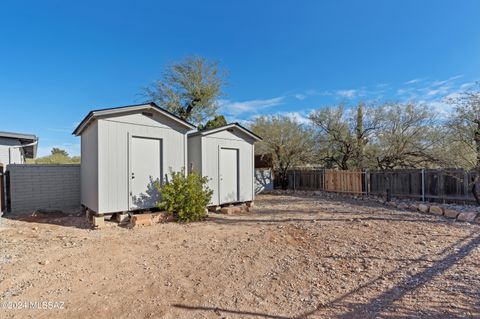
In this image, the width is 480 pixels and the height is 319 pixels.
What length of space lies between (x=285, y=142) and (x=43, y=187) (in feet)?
38.8

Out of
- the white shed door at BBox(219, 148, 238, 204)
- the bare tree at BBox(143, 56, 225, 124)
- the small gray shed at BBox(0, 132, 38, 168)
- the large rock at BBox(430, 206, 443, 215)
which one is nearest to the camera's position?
the large rock at BBox(430, 206, 443, 215)

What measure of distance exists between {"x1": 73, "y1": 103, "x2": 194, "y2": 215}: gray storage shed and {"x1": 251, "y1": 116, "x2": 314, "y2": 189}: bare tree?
8.43 metres

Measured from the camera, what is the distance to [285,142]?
15102 mm

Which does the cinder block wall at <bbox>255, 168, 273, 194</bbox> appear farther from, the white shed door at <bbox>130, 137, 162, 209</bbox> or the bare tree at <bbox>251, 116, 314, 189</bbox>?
the white shed door at <bbox>130, 137, 162, 209</bbox>

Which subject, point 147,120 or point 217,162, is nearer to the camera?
point 147,120

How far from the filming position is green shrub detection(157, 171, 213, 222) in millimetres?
6523

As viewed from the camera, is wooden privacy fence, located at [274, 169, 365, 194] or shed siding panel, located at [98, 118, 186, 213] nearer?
shed siding panel, located at [98, 118, 186, 213]

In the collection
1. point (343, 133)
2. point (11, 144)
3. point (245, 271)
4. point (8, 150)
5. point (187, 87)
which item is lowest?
point (245, 271)

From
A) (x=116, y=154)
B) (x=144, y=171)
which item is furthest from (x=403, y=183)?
(x=116, y=154)

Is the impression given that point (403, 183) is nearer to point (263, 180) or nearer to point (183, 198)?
point (263, 180)

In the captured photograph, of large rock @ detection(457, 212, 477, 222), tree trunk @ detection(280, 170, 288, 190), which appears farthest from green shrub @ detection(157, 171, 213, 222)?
tree trunk @ detection(280, 170, 288, 190)

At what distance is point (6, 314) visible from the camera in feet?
8.10

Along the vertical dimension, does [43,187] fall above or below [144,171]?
below

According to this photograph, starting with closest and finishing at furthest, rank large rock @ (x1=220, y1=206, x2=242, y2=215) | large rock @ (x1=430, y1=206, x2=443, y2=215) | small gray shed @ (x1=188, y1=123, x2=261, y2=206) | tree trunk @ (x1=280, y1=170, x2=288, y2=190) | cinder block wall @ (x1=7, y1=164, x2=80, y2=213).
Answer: large rock @ (x1=430, y1=206, x2=443, y2=215), large rock @ (x1=220, y1=206, x2=242, y2=215), small gray shed @ (x1=188, y1=123, x2=261, y2=206), cinder block wall @ (x1=7, y1=164, x2=80, y2=213), tree trunk @ (x1=280, y1=170, x2=288, y2=190)
